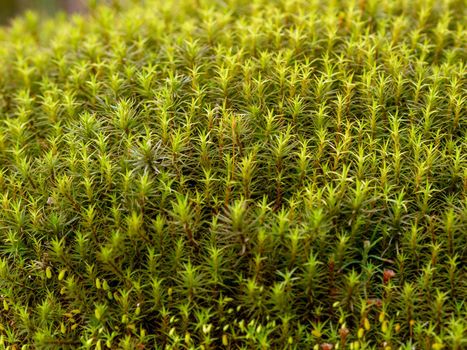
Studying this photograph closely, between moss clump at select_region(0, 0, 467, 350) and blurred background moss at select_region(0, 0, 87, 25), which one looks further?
blurred background moss at select_region(0, 0, 87, 25)

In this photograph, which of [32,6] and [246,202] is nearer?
[246,202]

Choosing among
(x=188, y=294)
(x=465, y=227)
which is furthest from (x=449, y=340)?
(x=188, y=294)

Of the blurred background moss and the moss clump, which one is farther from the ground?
the moss clump

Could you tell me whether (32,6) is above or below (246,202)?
below
